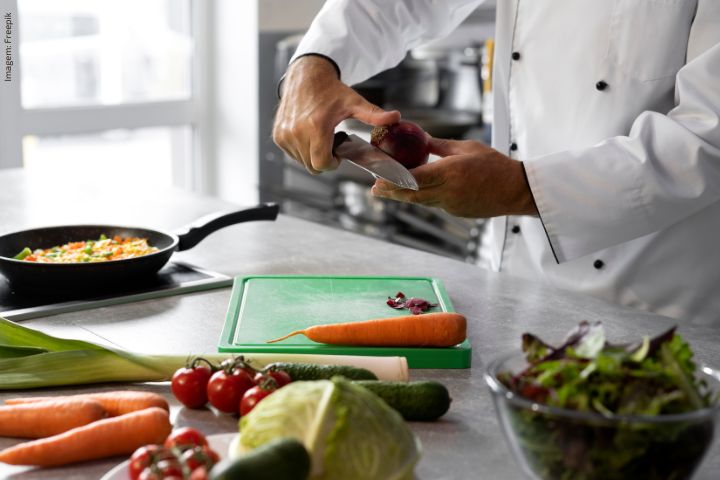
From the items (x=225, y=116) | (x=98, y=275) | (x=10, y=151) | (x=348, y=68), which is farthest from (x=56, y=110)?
(x=98, y=275)

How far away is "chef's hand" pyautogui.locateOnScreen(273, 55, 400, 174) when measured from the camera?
1561 millimetres

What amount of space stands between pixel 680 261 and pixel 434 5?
0.79 meters

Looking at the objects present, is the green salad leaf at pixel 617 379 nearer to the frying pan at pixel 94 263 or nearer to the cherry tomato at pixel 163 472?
the cherry tomato at pixel 163 472

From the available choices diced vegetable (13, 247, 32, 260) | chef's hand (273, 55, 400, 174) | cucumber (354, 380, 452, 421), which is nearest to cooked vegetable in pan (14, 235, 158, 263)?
diced vegetable (13, 247, 32, 260)

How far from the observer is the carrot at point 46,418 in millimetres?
1001

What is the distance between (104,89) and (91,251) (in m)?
2.75

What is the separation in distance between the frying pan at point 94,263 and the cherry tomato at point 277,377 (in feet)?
1.84

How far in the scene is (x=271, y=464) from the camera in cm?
75

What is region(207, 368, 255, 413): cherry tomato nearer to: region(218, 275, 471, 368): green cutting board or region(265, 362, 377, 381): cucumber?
region(265, 362, 377, 381): cucumber

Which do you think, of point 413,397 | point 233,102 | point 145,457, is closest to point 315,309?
point 413,397

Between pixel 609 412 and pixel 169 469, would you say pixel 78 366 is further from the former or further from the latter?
pixel 609 412

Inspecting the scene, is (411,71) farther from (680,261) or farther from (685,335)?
(685,335)

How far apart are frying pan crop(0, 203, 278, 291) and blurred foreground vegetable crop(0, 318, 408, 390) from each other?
0.34 m

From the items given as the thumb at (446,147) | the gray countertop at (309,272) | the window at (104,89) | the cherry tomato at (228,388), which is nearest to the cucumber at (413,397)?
the gray countertop at (309,272)
